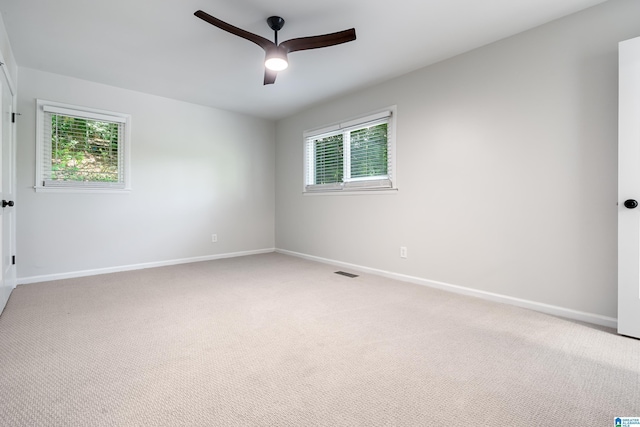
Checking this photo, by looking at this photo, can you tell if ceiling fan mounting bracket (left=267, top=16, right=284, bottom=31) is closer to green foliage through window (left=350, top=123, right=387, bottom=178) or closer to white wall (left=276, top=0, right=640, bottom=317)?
white wall (left=276, top=0, right=640, bottom=317)

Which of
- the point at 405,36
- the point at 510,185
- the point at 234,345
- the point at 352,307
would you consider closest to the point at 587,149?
the point at 510,185

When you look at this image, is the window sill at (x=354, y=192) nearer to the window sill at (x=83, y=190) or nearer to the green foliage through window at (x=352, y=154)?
the green foliage through window at (x=352, y=154)

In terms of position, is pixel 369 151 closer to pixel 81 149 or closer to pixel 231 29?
pixel 231 29

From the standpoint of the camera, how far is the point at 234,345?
1.94 metres

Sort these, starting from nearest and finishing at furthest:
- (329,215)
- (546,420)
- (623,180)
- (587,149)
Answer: (546,420), (623,180), (587,149), (329,215)

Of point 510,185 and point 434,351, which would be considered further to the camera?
point 510,185

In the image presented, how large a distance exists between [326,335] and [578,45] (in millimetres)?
2960

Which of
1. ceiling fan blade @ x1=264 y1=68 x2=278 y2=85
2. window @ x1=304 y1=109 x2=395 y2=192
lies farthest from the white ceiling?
window @ x1=304 y1=109 x2=395 y2=192

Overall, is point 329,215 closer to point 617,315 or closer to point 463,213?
point 463,213

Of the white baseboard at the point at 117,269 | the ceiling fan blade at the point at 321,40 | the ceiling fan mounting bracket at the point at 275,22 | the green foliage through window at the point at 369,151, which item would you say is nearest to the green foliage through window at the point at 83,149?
the white baseboard at the point at 117,269

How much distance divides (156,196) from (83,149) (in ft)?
3.28

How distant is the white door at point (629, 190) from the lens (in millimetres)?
2004

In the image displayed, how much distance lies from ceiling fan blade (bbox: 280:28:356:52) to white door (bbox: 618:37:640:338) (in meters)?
1.88

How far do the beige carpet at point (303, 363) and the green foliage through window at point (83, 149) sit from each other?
59.8 inches
